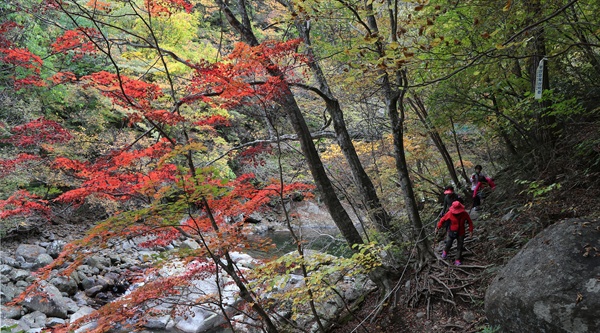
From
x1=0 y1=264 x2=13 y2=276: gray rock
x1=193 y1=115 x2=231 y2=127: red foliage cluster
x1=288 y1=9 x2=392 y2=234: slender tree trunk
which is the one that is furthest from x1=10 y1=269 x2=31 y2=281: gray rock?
x1=288 y1=9 x2=392 y2=234: slender tree trunk

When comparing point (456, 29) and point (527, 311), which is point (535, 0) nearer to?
point (456, 29)

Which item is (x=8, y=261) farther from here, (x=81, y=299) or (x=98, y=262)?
(x=81, y=299)

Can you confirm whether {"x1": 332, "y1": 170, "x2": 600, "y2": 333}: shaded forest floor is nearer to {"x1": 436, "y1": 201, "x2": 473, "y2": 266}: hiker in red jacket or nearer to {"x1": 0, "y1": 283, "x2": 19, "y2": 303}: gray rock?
{"x1": 436, "y1": 201, "x2": 473, "y2": 266}: hiker in red jacket

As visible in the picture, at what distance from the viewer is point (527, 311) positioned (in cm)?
335

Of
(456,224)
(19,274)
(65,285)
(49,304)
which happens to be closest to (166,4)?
(456,224)

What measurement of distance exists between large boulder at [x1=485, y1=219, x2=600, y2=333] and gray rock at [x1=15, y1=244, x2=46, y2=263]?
40.9 feet

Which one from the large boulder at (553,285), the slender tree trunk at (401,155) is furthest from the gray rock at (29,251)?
the large boulder at (553,285)

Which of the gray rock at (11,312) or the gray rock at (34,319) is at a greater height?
the gray rock at (11,312)

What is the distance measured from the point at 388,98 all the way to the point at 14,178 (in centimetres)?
1112

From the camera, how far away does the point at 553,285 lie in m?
3.24

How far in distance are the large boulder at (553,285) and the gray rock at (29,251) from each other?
1247cm

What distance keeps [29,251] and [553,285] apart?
13.5 meters

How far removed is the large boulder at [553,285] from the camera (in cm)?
300

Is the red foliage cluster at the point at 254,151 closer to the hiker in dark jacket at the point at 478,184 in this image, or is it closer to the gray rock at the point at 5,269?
the hiker in dark jacket at the point at 478,184
